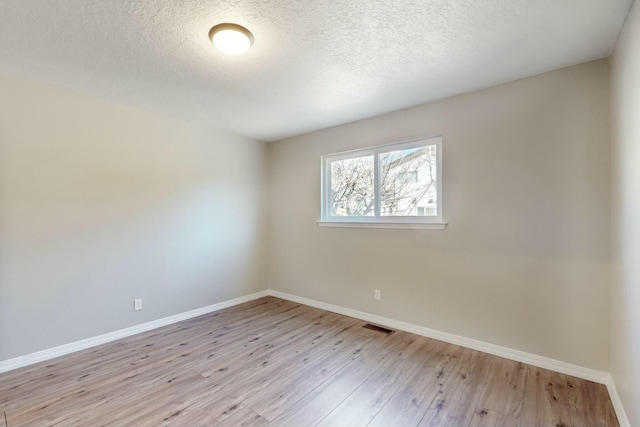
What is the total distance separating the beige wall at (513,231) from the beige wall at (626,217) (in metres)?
0.15

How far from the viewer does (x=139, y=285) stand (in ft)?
10.4

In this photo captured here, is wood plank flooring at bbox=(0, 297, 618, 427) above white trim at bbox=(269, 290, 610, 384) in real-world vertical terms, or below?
below

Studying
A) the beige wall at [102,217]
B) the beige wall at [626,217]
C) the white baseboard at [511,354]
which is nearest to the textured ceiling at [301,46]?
the beige wall at [626,217]

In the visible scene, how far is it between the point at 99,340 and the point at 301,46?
10.8 feet

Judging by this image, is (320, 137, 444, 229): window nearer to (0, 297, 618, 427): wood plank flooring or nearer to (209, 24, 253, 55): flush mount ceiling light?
(0, 297, 618, 427): wood plank flooring

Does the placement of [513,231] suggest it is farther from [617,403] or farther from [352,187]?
[352,187]

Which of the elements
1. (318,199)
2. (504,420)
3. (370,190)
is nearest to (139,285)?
(318,199)

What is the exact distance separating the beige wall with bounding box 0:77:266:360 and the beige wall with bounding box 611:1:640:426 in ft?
12.8

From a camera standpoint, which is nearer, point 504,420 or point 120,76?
point 504,420

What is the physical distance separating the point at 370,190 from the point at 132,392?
297cm

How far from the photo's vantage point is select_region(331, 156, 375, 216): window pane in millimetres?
3623

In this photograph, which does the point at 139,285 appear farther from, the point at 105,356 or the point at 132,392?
the point at 132,392

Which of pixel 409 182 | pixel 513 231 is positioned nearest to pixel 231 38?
pixel 409 182

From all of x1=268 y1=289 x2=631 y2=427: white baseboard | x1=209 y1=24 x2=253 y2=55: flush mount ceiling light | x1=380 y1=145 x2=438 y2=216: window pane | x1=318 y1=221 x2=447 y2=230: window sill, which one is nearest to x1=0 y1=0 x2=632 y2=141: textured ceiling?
x1=209 y1=24 x2=253 y2=55: flush mount ceiling light
